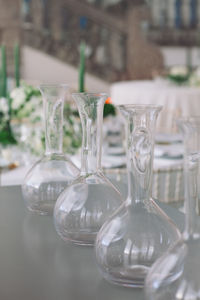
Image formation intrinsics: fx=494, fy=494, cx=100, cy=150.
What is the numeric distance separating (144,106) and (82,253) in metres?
0.29

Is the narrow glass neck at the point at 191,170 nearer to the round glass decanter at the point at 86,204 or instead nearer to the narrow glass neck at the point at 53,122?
the round glass decanter at the point at 86,204

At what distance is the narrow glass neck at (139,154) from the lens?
0.68m

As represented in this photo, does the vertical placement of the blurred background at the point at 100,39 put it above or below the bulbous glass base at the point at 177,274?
above

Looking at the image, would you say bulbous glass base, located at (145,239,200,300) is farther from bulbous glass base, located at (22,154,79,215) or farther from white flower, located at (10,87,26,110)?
white flower, located at (10,87,26,110)

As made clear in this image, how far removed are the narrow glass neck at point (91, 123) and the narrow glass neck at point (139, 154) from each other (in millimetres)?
126

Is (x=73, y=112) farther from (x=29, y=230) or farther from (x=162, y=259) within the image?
(x=162, y=259)

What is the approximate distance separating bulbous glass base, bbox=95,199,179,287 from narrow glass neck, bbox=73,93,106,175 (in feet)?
0.43

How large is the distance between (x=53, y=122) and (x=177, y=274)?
0.49 m

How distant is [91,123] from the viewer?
2.62 ft

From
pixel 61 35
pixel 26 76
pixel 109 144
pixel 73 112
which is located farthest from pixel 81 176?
pixel 61 35

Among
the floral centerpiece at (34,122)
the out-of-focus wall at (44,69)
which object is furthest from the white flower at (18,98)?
the out-of-focus wall at (44,69)

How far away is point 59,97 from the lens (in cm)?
97

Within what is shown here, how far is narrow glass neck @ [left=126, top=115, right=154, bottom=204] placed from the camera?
2.23 ft

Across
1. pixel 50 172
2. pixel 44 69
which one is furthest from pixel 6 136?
pixel 44 69
